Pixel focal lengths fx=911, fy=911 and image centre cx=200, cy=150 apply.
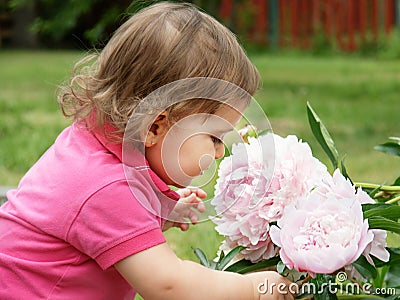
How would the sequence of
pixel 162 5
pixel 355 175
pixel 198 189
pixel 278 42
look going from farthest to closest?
pixel 278 42, pixel 355 175, pixel 198 189, pixel 162 5

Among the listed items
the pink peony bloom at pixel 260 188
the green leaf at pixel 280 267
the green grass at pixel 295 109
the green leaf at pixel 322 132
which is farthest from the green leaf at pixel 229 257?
the green grass at pixel 295 109

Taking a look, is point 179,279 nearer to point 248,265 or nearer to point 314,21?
point 248,265

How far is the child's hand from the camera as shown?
1970mm

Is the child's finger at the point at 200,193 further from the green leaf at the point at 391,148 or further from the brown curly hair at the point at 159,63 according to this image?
the green leaf at the point at 391,148

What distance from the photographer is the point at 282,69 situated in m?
8.85

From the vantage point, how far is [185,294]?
1660 mm

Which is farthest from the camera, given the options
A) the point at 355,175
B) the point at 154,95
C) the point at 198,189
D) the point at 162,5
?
the point at 355,175

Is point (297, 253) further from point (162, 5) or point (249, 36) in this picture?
point (249, 36)

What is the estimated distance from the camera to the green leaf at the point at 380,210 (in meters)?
1.70

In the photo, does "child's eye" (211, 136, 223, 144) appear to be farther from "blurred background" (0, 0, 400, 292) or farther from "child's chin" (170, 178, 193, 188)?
"blurred background" (0, 0, 400, 292)

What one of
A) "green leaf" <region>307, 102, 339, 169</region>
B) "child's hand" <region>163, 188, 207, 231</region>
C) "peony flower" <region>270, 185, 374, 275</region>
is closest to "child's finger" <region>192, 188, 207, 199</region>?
"child's hand" <region>163, 188, 207, 231</region>

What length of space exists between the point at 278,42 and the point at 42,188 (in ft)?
32.0

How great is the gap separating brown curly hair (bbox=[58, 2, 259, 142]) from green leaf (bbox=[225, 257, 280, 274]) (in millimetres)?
311

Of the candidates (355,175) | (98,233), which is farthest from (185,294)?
(355,175)
